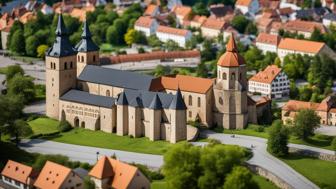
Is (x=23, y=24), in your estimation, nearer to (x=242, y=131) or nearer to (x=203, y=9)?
(x=203, y=9)

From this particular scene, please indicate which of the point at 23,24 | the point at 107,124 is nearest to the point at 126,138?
the point at 107,124

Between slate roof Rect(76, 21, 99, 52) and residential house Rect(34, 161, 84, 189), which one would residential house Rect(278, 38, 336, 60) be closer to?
slate roof Rect(76, 21, 99, 52)

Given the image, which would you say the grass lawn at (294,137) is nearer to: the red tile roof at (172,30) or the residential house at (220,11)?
the red tile roof at (172,30)

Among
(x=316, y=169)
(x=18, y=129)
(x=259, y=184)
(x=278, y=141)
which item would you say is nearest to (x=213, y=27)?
(x=18, y=129)

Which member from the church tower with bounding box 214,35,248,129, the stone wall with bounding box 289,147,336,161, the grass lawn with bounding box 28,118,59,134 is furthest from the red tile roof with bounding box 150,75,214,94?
the stone wall with bounding box 289,147,336,161

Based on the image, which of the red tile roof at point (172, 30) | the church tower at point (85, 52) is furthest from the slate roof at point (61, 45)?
the red tile roof at point (172, 30)

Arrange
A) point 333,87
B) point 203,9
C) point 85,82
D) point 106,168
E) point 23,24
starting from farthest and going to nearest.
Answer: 1. point 203,9
2. point 23,24
3. point 333,87
4. point 85,82
5. point 106,168
